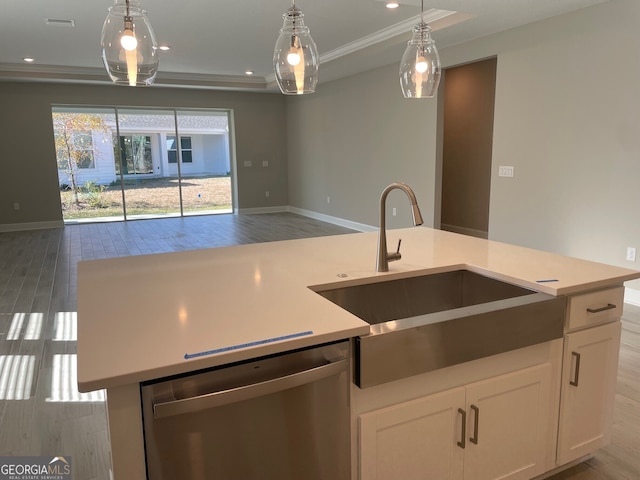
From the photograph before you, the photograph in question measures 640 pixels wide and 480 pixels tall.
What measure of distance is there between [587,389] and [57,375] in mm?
2868

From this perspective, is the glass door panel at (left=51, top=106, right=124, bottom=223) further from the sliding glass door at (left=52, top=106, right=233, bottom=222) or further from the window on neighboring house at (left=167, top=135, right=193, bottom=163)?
the window on neighboring house at (left=167, top=135, right=193, bottom=163)

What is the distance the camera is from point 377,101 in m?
7.13

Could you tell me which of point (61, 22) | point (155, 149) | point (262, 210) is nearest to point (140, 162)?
point (155, 149)

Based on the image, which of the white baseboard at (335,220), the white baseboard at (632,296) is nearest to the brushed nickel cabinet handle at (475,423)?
the white baseboard at (632,296)

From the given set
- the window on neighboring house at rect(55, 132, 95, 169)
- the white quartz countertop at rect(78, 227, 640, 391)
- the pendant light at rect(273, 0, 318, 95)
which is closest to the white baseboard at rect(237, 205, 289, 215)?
the window on neighboring house at rect(55, 132, 95, 169)

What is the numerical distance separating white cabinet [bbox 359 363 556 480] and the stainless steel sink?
139 millimetres

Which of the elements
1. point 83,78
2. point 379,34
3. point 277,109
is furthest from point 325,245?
point 277,109

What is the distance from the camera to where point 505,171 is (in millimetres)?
5184

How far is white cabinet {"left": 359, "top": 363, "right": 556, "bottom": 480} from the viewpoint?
1.41m

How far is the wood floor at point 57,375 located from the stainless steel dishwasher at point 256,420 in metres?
1.11

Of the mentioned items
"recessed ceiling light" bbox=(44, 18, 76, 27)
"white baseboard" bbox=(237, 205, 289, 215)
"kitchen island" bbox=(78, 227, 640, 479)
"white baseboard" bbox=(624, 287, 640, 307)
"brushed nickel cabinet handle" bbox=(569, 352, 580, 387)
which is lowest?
"white baseboard" bbox=(624, 287, 640, 307)

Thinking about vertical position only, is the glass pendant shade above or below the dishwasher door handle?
above

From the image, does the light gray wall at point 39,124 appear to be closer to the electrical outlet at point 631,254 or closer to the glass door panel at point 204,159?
the glass door panel at point 204,159

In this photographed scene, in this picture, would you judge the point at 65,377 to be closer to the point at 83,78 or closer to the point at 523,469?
the point at 523,469
